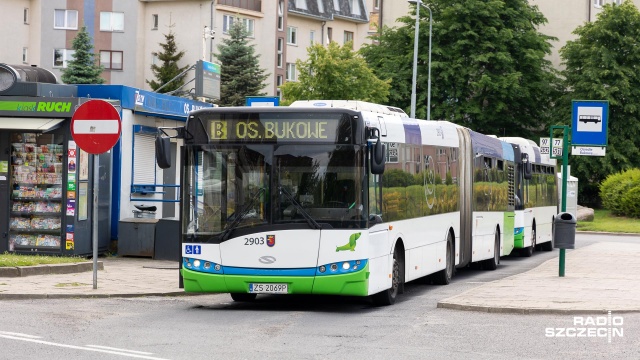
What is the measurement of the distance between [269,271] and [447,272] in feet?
22.2

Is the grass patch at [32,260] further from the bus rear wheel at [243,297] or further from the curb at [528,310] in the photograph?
the curb at [528,310]

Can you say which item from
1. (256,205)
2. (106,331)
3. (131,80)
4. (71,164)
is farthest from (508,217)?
(131,80)

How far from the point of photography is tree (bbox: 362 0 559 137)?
69500 millimetres

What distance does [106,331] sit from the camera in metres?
13.1

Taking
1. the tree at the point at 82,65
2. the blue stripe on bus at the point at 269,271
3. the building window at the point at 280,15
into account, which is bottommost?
the blue stripe on bus at the point at 269,271

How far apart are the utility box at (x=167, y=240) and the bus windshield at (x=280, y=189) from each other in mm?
8553

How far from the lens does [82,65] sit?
236 ft

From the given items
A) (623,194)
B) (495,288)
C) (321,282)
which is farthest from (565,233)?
(623,194)

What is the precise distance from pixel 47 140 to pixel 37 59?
5957 centimetres

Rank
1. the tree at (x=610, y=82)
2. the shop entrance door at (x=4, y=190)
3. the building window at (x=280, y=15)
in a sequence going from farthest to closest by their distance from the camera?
the building window at (x=280, y=15) < the tree at (x=610, y=82) < the shop entrance door at (x=4, y=190)

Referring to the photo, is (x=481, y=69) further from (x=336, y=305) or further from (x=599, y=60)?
(x=336, y=305)

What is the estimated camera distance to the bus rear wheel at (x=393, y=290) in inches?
675

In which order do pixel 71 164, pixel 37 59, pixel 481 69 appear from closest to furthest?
pixel 71 164
pixel 481 69
pixel 37 59

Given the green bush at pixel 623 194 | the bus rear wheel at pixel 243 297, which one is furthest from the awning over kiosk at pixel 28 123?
the green bush at pixel 623 194
